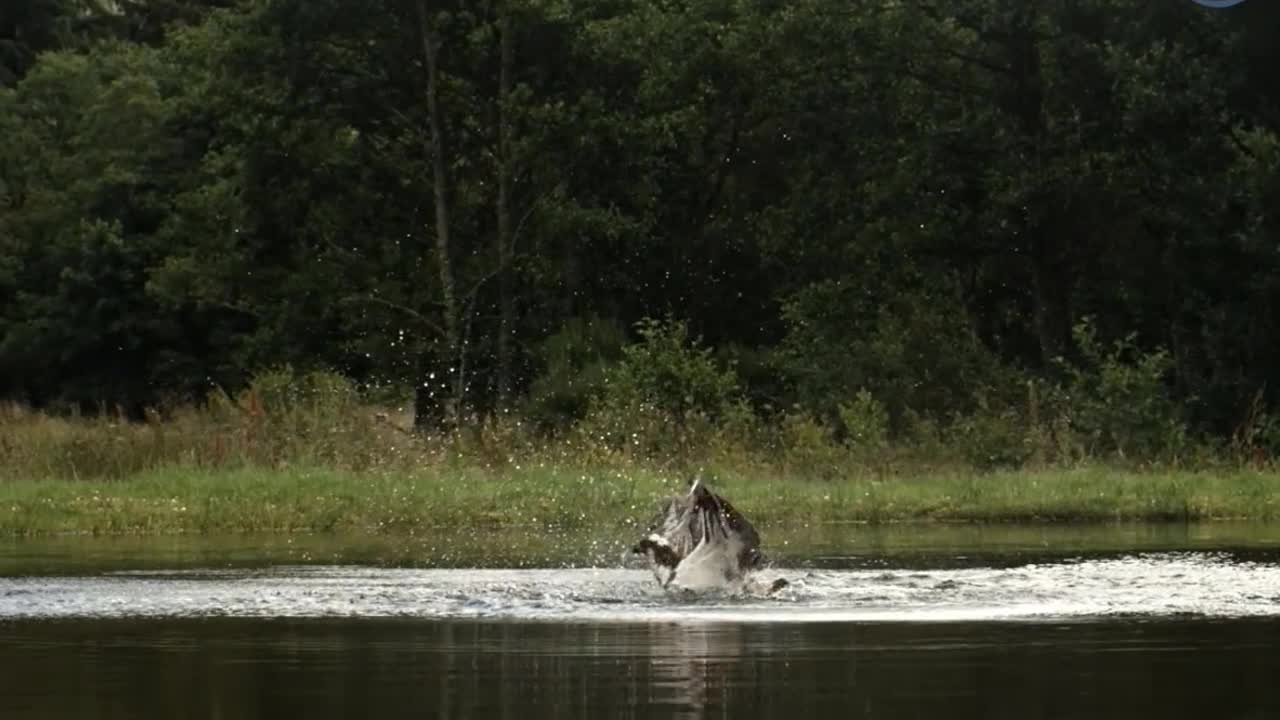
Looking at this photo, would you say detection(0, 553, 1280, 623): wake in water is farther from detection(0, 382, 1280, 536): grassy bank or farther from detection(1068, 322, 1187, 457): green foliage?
detection(1068, 322, 1187, 457): green foliage

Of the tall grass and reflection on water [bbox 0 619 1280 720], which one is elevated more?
the tall grass

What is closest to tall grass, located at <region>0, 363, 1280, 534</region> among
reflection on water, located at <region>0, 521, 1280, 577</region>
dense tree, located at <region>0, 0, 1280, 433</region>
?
reflection on water, located at <region>0, 521, 1280, 577</region>

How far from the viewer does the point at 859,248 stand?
164 ft

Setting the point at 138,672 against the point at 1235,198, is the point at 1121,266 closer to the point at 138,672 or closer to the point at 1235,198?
the point at 1235,198

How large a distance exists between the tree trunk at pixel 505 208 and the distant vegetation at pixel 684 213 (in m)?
0.09

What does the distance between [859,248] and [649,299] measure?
5.72 m

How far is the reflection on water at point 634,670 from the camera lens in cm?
1109

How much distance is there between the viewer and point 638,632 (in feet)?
49.2

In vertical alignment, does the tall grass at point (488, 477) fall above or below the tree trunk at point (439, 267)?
below

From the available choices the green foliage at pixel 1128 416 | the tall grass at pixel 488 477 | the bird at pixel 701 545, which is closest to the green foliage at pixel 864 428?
the tall grass at pixel 488 477

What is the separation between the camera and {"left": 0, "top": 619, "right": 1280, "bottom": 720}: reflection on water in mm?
11094

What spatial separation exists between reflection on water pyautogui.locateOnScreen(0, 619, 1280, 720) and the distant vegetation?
21168 mm

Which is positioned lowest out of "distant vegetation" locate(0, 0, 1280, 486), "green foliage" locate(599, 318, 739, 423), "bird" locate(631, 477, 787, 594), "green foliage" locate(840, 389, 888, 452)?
"bird" locate(631, 477, 787, 594)

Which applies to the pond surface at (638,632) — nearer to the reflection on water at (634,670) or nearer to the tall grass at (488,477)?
the reflection on water at (634,670)
